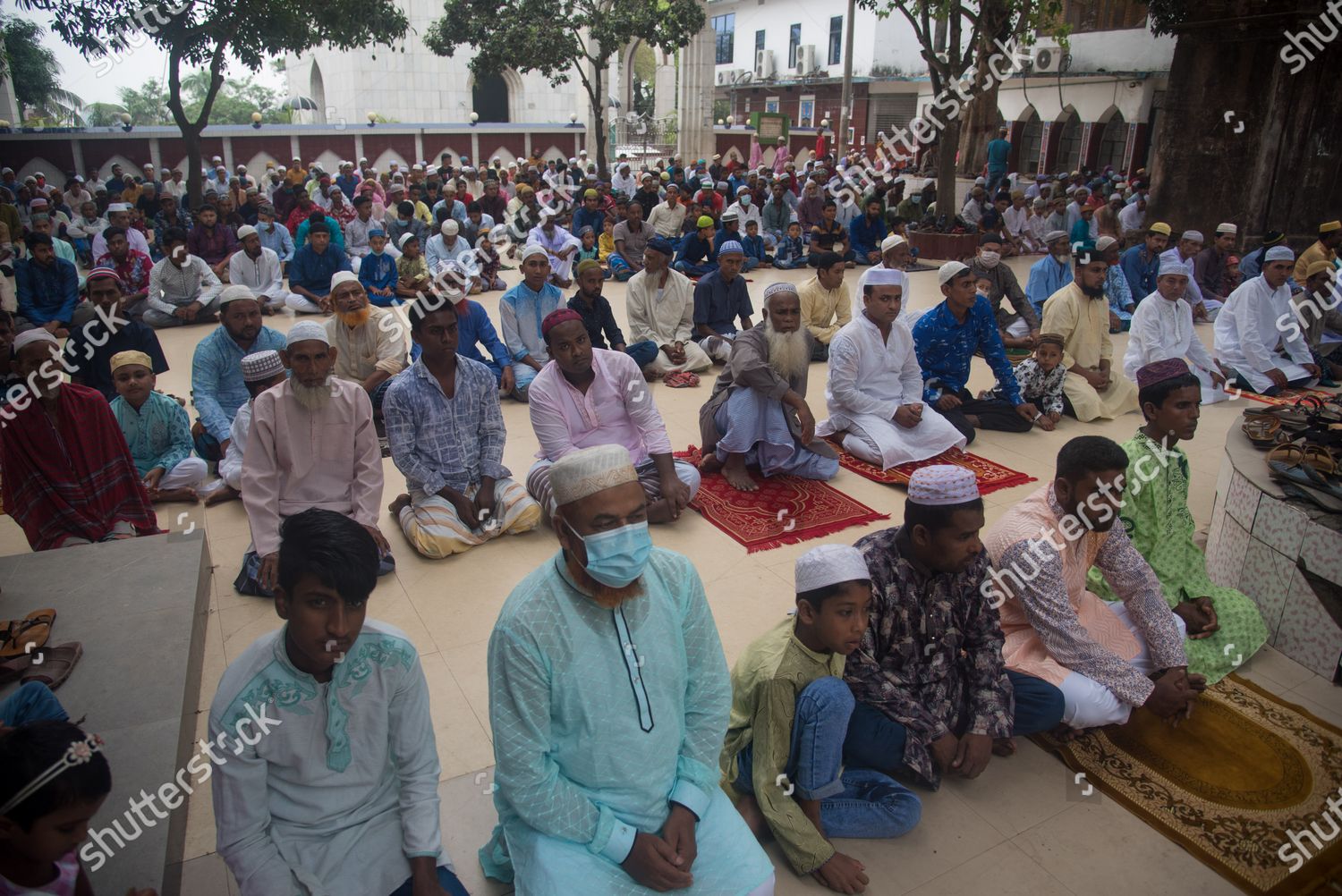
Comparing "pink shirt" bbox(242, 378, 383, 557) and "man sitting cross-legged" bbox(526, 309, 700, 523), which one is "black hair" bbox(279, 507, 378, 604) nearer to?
"pink shirt" bbox(242, 378, 383, 557)

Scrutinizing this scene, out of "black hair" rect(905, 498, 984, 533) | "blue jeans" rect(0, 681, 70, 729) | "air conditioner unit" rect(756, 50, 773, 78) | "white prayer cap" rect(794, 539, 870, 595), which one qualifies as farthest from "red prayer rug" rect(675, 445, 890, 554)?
"air conditioner unit" rect(756, 50, 773, 78)

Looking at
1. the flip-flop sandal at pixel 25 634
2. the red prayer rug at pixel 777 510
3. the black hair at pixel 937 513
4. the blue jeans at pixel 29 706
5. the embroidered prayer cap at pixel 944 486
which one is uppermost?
the embroidered prayer cap at pixel 944 486

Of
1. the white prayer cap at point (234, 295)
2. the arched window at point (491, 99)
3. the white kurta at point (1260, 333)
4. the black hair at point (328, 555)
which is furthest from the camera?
the arched window at point (491, 99)

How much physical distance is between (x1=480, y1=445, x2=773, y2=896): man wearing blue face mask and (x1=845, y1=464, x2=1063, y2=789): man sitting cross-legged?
72cm

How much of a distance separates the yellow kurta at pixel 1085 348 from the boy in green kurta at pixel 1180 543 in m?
3.12

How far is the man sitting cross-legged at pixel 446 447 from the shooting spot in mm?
4406

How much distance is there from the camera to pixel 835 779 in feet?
8.34

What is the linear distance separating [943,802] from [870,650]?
1.82ft

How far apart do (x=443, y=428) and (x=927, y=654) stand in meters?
2.72

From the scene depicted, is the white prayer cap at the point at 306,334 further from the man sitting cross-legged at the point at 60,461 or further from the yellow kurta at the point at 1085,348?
the yellow kurta at the point at 1085,348

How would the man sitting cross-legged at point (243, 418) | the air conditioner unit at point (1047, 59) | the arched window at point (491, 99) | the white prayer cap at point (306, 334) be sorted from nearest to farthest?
the white prayer cap at point (306, 334) < the man sitting cross-legged at point (243, 418) < the air conditioner unit at point (1047, 59) < the arched window at point (491, 99)

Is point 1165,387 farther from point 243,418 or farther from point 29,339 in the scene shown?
point 29,339

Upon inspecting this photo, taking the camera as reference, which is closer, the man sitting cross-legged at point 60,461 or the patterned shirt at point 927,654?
the patterned shirt at point 927,654

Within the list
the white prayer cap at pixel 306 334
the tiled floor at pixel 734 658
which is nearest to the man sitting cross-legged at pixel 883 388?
the tiled floor at pixel 734 658
